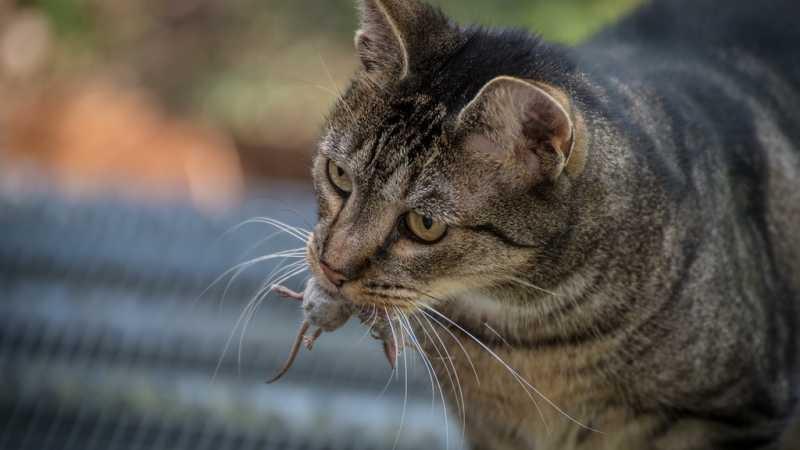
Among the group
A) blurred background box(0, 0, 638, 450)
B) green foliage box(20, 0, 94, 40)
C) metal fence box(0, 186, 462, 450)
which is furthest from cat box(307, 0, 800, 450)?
green foliage box(20, 0, 94, 40)

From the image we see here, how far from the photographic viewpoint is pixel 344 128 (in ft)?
6.20

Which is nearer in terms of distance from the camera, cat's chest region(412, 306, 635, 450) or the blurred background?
cat's chest region(412, 306, 635, 450)

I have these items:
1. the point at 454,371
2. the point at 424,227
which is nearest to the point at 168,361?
the point at 454,371

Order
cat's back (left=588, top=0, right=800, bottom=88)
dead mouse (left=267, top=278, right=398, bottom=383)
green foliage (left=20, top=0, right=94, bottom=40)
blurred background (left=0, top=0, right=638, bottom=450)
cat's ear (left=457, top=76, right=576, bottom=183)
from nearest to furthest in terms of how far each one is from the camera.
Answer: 1. cat's ear (left=457, top=76, right=576, bottom=183)
2. dead mouse (left=267, top=278, right=398, bottom=383)
3. cat's back (left=588, top=0, right=800, bottom=88)
4. blurred background (left=0, top=0, right=638, bottom=450)
5. green foliage (left=20, top=0, right=94, bottom=40)

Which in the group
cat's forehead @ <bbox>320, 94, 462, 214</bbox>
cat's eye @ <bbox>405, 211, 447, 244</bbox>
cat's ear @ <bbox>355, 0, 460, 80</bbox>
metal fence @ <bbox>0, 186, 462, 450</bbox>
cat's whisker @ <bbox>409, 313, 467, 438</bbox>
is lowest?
metal fence @ <bbox>0, 186, 462, 450</bbox>

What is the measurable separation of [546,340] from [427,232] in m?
0.37

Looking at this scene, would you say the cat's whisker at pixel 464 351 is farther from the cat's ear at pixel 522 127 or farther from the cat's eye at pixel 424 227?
the cat's ear at pixel 522 127

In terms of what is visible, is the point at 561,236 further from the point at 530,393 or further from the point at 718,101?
the point at 718,101

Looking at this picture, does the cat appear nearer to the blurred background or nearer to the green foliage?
the blurred background

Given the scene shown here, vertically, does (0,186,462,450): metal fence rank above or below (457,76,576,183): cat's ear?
below

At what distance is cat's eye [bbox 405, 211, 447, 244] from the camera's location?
178cm

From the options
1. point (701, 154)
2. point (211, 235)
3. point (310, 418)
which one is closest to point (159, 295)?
point (211, 235)

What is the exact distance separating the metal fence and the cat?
2.49ft

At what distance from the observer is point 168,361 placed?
9.93 feet
